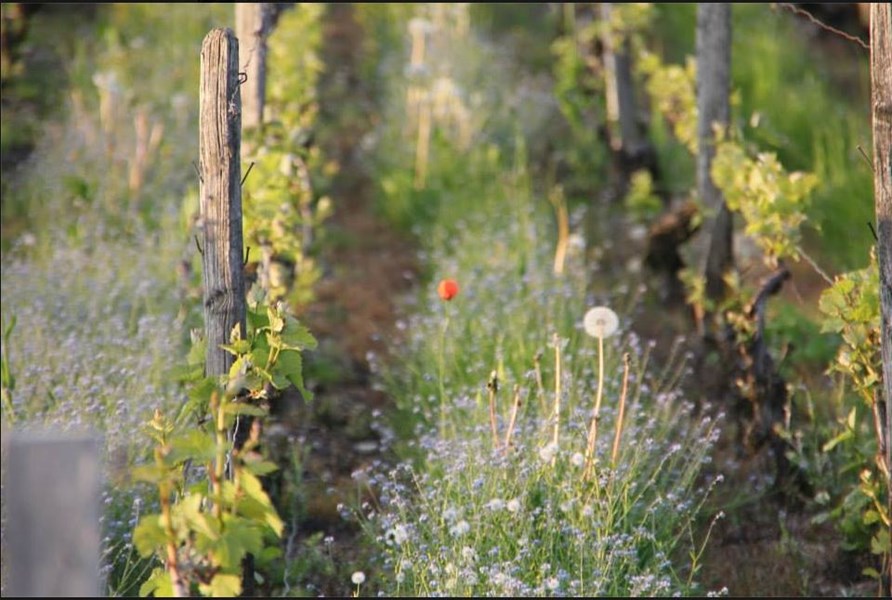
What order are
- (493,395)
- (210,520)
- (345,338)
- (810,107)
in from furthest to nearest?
(810,107) < (345,338) < (493,395) < (210,520)

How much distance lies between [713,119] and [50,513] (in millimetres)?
4056

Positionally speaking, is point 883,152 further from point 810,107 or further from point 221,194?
point 810,107

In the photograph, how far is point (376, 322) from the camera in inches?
241

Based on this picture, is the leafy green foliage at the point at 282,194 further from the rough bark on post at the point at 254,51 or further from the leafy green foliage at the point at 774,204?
the leafy green foliage at the point at 774,204

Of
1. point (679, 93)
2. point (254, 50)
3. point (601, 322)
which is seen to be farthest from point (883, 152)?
point (679, 93)

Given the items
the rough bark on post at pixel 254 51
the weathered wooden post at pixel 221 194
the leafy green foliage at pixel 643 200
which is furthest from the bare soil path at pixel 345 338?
the leafy green foliage at pixel 643 200

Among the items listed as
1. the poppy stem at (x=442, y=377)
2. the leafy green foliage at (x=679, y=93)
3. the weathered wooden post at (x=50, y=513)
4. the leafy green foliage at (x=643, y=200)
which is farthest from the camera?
the leafy green foliage at (x=643, y=200)

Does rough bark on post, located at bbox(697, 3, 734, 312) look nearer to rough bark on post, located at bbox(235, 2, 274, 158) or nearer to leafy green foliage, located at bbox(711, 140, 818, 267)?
leafy green foliage, located at bbox(711, 140, 818, 267)

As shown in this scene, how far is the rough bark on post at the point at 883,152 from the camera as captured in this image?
3.10 m

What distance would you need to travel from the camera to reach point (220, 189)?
3096 millimetres

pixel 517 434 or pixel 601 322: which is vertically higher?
pixel 601 322

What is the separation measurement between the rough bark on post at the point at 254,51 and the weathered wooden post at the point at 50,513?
2737mm

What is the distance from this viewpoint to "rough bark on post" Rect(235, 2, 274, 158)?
4617mm

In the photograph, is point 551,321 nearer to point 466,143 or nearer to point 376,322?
point 376,322
